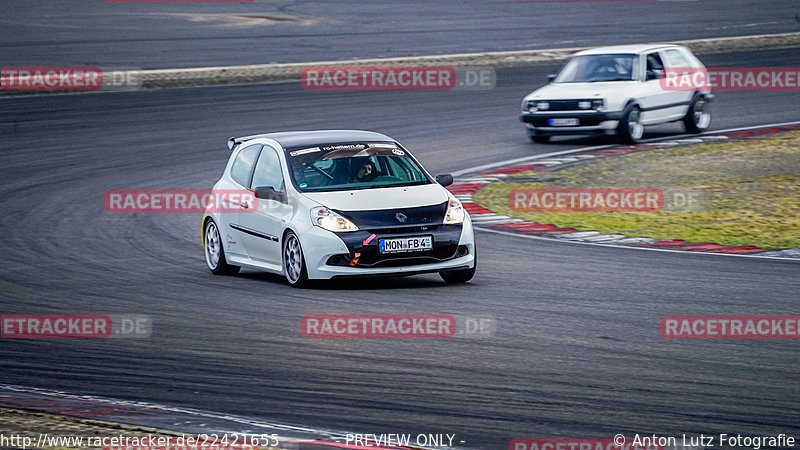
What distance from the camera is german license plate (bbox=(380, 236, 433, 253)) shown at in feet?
38.6

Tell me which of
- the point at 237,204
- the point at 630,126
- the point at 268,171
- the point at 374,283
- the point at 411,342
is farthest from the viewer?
the point at 630,126

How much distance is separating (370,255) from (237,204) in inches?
82.1

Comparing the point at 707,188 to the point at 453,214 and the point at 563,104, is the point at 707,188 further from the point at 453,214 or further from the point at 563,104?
the point at 453,214

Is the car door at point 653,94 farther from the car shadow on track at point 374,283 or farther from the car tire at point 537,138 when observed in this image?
the car shadow on track at point 374,283

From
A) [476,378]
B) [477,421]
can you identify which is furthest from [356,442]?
[476,378]

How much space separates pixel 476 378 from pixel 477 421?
108 centimetres

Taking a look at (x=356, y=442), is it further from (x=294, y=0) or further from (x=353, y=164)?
(x=294, y=0)

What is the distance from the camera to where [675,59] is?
79.1ft

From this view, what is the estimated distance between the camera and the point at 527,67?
3231cm

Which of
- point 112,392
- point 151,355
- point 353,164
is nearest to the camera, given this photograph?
point 112,392

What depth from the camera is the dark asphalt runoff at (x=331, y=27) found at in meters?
34.2

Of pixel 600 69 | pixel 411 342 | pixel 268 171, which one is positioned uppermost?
pixel 600 69

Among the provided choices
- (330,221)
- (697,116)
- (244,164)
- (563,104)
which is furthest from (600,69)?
(330,221)

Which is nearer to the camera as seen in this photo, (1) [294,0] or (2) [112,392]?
(2) [112,392]
